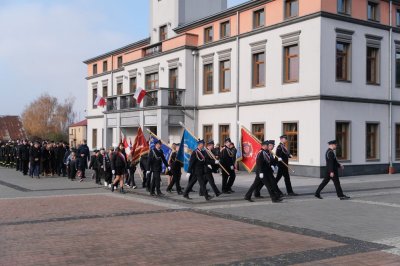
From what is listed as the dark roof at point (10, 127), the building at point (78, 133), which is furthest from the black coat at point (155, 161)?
the dark roof at point (10, 127)

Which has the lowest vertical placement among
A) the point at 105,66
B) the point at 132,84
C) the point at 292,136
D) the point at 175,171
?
the point at 175,171

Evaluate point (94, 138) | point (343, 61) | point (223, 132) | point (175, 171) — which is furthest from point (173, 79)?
point (175, 171)

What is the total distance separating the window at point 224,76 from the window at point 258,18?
3552 mm

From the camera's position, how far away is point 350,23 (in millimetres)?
25875

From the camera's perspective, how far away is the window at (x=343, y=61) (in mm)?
25623

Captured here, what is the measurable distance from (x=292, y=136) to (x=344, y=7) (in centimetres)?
749

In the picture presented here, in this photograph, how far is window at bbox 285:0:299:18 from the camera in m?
26.1

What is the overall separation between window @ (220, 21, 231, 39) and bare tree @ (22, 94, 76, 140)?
5782 centimetres

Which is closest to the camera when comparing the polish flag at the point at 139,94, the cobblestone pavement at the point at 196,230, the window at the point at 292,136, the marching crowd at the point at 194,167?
the cobblestone pavement at the point at 196,230

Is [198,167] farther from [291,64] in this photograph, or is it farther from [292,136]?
[291,64]

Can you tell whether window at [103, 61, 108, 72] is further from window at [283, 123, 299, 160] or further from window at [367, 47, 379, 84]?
window at [367, 47, 379, 84]

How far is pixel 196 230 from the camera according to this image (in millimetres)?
9805

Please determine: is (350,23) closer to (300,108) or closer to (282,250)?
(300,108)

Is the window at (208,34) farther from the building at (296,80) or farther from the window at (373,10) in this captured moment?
the window at (373,10)
